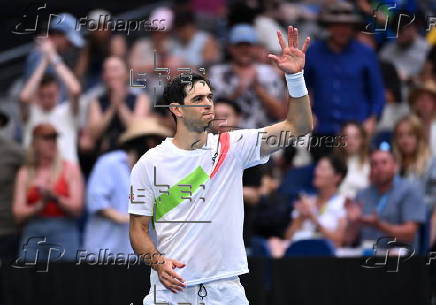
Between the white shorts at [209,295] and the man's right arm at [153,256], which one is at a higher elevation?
the man's right arm at [153,256]

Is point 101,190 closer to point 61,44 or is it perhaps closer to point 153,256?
point 61,44

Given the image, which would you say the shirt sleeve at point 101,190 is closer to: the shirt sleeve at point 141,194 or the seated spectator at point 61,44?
the seated spectator at point 61,44

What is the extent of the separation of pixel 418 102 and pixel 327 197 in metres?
2.15

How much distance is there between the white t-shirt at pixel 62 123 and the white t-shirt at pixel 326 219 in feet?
8.62

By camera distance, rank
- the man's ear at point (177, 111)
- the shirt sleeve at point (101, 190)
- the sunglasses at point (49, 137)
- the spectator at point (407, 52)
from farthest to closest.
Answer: the spectator at point (407, 52) < the sunglasses at point (49, 137) < the shirt sleeve at point (101, 190) < the man's ear at point (177, 111)

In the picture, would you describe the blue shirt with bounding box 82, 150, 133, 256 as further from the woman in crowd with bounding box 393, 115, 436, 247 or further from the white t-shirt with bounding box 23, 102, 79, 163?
the woman in crowd with bounding box 393, 115, 436, 247

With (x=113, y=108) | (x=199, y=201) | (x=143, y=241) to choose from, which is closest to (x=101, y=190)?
(x=113, y=108)

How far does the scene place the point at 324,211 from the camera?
36.2ft

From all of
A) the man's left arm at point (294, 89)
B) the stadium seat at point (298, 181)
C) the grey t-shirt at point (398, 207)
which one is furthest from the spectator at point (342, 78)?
the man's left arm at point (294, 89)

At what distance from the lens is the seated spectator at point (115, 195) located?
35.4ft

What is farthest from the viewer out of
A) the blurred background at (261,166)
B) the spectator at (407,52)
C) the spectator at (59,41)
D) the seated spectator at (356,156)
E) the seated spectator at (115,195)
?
the spectator at (407,52)

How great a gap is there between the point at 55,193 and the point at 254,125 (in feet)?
7.68

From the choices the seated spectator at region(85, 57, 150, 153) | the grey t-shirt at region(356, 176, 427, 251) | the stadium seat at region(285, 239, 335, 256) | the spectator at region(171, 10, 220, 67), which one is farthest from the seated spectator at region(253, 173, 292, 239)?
the spectator at region(171, 10, 220, 67)

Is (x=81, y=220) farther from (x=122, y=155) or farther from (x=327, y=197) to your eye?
(x=327, y=197)
